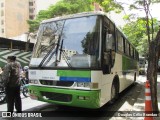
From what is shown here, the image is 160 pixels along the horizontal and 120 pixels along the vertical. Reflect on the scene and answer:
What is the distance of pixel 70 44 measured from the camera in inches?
273

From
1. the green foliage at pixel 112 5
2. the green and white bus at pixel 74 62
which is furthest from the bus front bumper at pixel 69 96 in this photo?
the green foliage at pixel 112 5

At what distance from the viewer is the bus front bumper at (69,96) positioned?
21.0 ft

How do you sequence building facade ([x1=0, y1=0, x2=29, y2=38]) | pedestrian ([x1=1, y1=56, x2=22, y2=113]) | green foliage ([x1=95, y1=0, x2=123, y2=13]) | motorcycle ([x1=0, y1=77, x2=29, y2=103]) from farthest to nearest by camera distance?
building facade ([x1=0, y1=0, x2=29, y2=38]), green foliage ([x1=95, y1=0, x2=123, y2=13]), motorcycle ([x1=0, y1=77, x2=29, y2=103]), pedestrian ([x1=1, y1=56, x2=22, y2=113])

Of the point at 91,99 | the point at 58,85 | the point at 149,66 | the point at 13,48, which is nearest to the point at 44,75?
the point at 58,85

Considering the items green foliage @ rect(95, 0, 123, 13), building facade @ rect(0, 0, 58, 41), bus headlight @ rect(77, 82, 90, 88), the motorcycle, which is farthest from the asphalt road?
building facade @ rect(0, 0, 58, 41)

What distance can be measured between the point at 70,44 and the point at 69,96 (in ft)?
4.62

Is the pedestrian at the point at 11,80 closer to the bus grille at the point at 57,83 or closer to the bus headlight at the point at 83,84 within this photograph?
the bus grille at the point at 57,83

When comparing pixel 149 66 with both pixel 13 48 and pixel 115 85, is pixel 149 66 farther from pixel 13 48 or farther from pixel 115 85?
pixel 13 48

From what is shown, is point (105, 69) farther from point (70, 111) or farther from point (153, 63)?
point (70, 111)

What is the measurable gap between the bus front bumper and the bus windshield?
0.66 meters

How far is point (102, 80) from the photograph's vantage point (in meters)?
6.79

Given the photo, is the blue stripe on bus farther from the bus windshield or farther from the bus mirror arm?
the bus mirror arm

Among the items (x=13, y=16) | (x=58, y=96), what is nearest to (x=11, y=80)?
(x=58, y=96)

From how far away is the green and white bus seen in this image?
6.48 m
